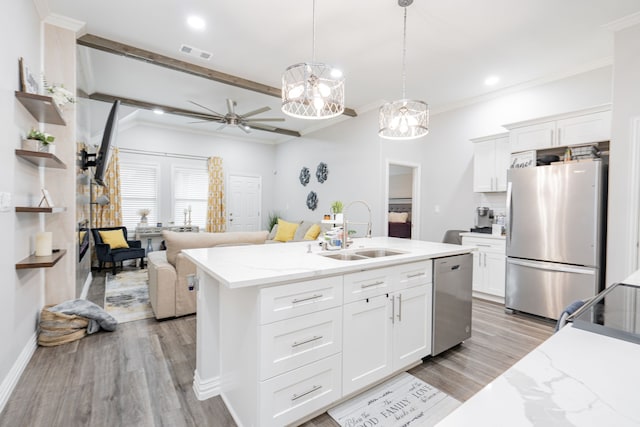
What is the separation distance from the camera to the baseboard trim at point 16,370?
1.84 metres

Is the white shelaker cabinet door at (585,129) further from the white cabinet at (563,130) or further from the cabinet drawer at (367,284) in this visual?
the cabinet drawer at (367,284)

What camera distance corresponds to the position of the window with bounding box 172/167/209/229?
22.2ft

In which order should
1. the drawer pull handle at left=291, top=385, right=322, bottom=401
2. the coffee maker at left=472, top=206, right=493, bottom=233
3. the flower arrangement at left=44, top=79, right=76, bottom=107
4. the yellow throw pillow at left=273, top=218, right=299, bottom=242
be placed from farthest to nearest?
1. the yellow throw pillow at left=273, top=218, right=299, bottom=242
2. the coffee maker at left=472, top=206, right=493, bottom=233
3. the flower arrangement at left=44, top=79, right=76, bottom=107
4. the drawer pull handle at left=291, top=385, right=322, bottom=401

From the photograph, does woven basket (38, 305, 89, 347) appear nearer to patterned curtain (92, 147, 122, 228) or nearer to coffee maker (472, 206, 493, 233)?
patterned curtain (92, 147, 122, 228)

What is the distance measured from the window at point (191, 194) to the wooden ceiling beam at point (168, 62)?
3432mm

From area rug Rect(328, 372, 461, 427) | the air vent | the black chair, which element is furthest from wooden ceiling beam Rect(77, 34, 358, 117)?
area rug Rect(328, 372, 461, 427)

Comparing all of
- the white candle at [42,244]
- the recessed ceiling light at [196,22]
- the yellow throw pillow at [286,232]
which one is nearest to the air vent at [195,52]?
the recessed ceiling light at [196,22]

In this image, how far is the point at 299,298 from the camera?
158cm

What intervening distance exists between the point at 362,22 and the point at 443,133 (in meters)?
2.79

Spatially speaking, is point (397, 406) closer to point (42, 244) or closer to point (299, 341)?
point (299, 341)

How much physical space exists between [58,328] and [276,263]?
2.33m

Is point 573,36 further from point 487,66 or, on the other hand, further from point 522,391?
point 522,391

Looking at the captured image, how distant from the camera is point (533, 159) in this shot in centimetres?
363

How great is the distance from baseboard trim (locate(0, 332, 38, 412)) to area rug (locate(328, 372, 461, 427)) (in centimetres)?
202
